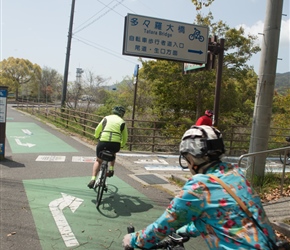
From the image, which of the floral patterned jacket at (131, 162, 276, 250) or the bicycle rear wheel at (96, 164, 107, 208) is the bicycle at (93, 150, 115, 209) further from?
the floral patterned jacket at (131, 162, 276, 250)

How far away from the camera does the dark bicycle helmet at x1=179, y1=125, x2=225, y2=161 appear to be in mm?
1790

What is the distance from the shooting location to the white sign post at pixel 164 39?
6.34 meters

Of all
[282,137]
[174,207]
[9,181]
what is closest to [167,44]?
[9,181]

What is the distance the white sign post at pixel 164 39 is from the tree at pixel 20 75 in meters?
55.2

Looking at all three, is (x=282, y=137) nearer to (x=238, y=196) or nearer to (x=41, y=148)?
(x=41, y=148)

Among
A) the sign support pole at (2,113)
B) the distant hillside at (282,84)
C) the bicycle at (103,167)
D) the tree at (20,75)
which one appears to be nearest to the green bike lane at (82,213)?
the bicycle at (103,167)

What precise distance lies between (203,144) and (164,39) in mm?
5163

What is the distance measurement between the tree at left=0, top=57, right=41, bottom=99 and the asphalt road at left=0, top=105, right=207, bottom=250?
53086mm

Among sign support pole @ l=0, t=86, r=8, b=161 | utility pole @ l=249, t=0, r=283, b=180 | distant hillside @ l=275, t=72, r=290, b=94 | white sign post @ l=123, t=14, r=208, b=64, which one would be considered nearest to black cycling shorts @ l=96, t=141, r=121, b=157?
white sign post @ l=123, t=14, r=208, b=64

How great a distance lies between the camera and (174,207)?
1695mm

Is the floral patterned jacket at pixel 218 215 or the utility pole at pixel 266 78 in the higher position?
the utility pole at pixel 266 78

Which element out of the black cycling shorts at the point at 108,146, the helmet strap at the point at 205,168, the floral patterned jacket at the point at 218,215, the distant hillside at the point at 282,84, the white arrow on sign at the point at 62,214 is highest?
the distant hillside at the point at 282,84

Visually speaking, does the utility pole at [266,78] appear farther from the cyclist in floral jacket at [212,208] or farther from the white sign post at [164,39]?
the cyclist in floral jacket at [212,208]

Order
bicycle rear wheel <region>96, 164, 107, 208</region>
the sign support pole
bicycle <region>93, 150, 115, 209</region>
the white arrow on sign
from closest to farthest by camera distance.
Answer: the white arrow on sign, bicycle rear wheel <region>96, 164, 107, 208</region>, bicycle <region>93, 150, 115, 209</region>, the sign support pole
